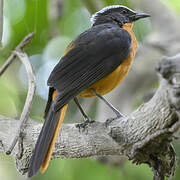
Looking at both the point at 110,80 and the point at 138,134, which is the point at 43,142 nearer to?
the point at 138,134

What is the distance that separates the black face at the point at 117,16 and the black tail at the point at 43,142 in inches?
72.3

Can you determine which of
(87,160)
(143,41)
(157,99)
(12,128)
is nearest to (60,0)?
(143,41)

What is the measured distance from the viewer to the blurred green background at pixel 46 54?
15.9 feet

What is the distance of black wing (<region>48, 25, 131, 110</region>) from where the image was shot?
3338mm

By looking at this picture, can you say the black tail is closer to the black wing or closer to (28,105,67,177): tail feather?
(28,105,67,177): tail feather

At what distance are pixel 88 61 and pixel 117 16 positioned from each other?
4.21 ft

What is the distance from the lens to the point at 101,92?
386 cm

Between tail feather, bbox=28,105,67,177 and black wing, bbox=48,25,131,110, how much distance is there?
0.12 m

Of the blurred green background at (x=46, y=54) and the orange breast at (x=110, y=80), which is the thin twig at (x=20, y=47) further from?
the blurred green background at (x=46, y=54)

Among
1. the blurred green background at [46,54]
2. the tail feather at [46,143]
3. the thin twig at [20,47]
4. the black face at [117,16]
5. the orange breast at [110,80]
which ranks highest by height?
the thin twig at [20,47]

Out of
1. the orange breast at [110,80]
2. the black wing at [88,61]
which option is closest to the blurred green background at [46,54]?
the black wing at [88,61]

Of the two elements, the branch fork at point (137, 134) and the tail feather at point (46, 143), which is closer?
the branch fork at point (137, 134)

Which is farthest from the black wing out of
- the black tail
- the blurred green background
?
the blurred green background

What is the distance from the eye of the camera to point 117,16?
15.3ft
